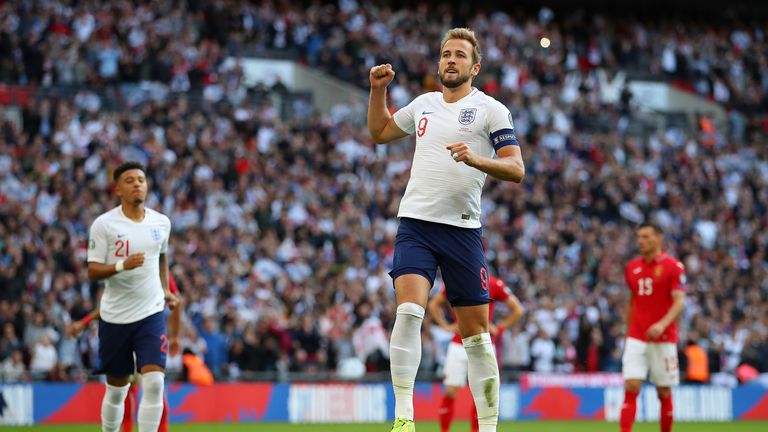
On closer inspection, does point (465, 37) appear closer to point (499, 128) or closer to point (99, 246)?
point (499, 128)

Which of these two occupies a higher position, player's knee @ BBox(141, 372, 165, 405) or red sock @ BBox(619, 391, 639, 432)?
player's knee @ BBox(141, 372, 165, 405)

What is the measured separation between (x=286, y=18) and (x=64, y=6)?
21.4ft

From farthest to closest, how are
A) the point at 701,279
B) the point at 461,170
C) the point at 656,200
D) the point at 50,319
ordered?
the point at 656,200 → the point at 701,279 → the point at 50,319 → the point at 461,170

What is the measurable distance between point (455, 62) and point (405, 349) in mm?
2093

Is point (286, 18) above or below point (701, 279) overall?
above

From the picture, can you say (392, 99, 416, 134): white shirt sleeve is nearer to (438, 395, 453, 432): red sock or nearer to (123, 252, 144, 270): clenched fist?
(123, 252, 144, 270): clenched fist

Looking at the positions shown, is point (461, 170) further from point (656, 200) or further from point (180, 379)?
point (656, 200)

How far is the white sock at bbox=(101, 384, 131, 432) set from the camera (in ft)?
36.0

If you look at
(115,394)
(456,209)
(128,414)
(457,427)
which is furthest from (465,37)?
(457,427)

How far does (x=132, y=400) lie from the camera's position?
524 inches

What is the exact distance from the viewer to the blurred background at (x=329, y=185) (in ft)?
Result: 71.6

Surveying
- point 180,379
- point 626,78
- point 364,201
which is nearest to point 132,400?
point 180,379

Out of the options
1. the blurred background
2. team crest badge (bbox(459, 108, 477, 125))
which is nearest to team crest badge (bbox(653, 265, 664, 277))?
team crest badge (bbox(459, 108, 477, 125))

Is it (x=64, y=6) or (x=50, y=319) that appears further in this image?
(x=64, y=6)
